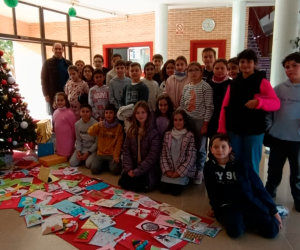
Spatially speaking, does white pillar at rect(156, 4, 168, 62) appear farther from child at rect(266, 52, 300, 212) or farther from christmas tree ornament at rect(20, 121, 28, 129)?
child at rect(266, 52, 300, 212)

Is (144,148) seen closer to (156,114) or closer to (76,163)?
(156,114)

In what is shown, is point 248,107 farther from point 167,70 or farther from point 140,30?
point 140,30

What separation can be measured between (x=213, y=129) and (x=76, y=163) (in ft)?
6.73

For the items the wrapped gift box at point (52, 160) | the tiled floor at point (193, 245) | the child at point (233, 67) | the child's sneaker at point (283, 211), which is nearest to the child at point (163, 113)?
the child at point (233, 67)

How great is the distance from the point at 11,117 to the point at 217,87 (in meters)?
2.91

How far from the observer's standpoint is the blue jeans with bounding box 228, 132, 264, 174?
256 centimetres

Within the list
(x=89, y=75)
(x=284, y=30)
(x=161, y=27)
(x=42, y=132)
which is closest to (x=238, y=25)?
(x=161, y=27)

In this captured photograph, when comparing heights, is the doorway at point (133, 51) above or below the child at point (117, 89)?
above

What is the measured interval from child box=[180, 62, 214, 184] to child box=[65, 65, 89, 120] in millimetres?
1822

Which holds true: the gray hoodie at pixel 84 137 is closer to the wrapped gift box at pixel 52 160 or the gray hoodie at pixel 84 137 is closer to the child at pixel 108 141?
the child at pixel 108 141

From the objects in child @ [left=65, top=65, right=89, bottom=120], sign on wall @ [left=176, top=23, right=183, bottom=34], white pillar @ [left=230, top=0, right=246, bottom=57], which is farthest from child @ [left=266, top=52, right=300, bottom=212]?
sign on wall @ [left=176, top=23, right=183, bottom=34]

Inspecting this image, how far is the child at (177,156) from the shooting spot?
301 centimetres

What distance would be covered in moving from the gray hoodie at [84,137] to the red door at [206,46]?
4.94 metres

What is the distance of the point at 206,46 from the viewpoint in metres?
7.91
